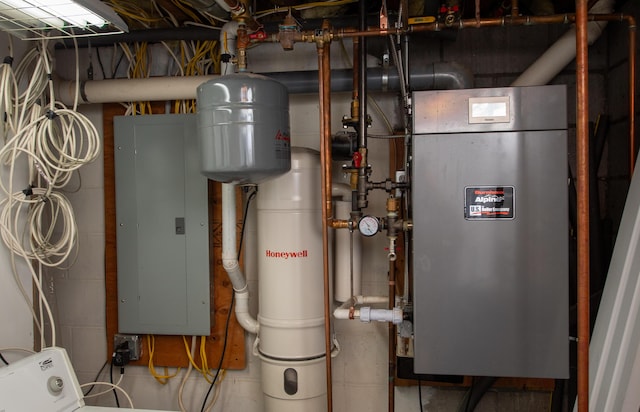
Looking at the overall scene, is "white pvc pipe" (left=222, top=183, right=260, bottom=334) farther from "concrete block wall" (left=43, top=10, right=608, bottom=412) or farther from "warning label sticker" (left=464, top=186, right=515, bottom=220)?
"warning label sticker" (left=464, top=186, right=515, bottom=220)

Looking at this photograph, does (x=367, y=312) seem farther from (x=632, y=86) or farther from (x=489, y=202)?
(x=632, y=86)

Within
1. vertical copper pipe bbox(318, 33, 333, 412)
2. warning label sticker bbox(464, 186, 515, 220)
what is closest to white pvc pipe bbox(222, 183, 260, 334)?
vertical copper pipe bbox(318, 33, 333, 412)

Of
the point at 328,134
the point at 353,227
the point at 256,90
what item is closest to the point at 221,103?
the point at 256,90

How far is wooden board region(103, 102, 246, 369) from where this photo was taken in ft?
6.81

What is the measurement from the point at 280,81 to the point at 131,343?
1.44 metres

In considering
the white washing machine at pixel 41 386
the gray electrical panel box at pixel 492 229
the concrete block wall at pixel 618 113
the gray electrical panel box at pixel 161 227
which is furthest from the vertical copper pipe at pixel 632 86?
the white washing machine at pixel 41 386

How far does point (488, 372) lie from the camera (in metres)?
1.42

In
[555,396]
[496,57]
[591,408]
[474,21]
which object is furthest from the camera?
[496,57]

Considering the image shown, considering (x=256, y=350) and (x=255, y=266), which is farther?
(x=255, y=266)

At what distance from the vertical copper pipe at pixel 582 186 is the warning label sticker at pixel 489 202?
0.22 metres

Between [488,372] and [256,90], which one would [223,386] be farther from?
[256,90]

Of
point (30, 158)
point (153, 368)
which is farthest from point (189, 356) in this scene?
point (30, 158)

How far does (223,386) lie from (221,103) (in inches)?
55.6

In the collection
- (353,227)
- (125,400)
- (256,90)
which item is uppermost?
(256,90)
